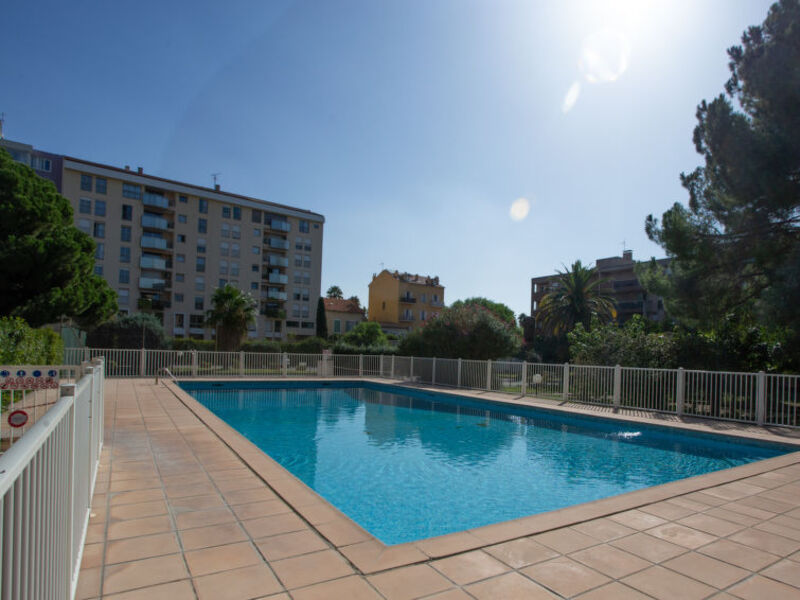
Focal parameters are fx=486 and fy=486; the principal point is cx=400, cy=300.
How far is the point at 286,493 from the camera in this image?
4590mm

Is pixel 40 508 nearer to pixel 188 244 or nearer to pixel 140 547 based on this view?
pixel 140 547

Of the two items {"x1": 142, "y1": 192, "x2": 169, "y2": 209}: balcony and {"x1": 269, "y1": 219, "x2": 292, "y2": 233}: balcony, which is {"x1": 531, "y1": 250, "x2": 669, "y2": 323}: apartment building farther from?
{"x1": 142, "y1": 192, "x2": 169, "y2": 209}: balcony

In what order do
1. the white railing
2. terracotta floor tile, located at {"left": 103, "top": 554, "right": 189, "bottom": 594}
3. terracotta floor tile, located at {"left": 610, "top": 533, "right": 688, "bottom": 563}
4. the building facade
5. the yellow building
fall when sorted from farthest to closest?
the yellow building, the building facade, terracotta floor tile, located at {"left": 610, "top": 533, "right": 688, "bottom": 563}, terracotta floor tile, located at {"left": 103, "top": 554, "right": 189, "bottom": 594}, the white railing

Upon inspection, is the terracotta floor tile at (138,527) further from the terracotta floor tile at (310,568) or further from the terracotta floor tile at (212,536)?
the terracotta floor tile at (310,568)

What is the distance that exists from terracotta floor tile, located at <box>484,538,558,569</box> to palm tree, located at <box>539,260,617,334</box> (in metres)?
32.8

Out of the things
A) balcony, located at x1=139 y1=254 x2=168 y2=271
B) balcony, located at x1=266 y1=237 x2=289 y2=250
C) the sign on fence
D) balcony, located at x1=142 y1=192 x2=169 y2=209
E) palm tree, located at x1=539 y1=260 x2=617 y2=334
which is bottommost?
the sign on fence

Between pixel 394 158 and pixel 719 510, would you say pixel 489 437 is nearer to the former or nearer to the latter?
pixel 719 510

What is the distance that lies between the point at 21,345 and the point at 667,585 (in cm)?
1145

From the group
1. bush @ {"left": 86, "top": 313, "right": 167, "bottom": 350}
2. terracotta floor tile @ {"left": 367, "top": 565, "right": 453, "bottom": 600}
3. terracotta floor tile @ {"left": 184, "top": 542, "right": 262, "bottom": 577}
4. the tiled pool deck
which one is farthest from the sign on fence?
bush @ {"left": 86, "top": 313, "right": 167, "bottom": 350}

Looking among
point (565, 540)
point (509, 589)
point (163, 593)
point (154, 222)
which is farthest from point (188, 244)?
point (509, 589)

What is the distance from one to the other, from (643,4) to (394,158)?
8.08 meters

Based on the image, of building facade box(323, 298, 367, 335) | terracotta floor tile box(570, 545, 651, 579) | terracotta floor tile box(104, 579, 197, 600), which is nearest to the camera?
terracotta floor tile box(104, 579, 197, 600)

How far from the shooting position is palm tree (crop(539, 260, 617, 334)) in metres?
34.6

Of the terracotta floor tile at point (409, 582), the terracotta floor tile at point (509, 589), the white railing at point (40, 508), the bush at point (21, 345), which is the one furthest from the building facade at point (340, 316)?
the white railing at point (40, 508)
